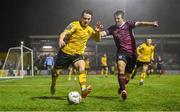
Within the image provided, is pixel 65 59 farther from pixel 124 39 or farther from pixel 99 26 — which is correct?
pixel 124 39

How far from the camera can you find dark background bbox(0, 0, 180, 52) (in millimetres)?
54031

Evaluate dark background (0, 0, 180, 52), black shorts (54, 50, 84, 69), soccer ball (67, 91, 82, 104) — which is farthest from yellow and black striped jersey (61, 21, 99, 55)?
dark background (0, 0, 180, 52)

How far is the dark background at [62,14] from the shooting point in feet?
177

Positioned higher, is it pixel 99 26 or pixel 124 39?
pixel 99 26

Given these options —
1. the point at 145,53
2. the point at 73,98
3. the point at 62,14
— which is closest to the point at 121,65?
the point at 73,98

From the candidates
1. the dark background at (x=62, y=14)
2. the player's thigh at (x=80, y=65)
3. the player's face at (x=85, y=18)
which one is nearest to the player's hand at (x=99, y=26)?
the player's face at (x=85, y=18)

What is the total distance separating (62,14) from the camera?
55.6m

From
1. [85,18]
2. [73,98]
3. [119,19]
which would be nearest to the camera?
[73,98]

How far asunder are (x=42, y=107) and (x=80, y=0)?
47.6 meters

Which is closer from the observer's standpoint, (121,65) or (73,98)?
(73,98)

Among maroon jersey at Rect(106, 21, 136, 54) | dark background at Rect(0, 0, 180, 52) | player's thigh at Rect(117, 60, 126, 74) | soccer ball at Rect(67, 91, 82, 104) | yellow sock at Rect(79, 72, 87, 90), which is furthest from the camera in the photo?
dark background at Rect(0, 0, 180, 52)

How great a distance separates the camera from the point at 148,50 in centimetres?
2197

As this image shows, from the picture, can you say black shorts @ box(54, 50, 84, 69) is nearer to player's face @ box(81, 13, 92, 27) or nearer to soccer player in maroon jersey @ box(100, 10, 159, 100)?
player's face @ box(81, 13, 92, 27)

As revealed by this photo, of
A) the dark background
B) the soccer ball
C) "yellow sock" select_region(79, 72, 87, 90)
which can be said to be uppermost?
the dark background
